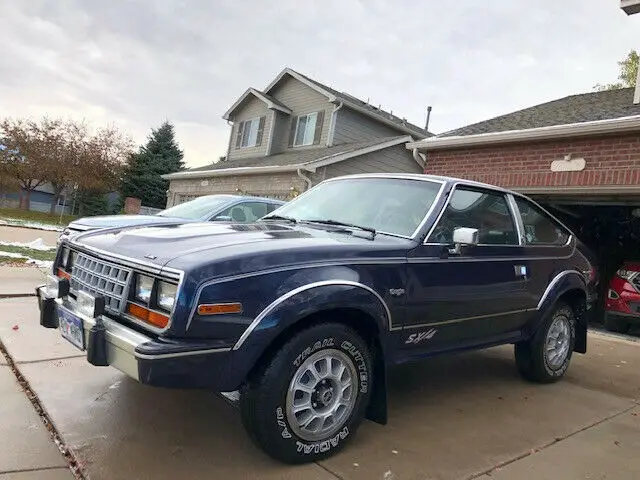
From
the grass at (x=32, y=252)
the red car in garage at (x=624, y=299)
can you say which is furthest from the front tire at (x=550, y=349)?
the grass at (x=32, y=252)

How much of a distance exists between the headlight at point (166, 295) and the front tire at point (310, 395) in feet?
1.82

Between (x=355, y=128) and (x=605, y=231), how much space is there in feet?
33.9

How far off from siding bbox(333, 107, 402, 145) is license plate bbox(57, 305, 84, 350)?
16.3 m

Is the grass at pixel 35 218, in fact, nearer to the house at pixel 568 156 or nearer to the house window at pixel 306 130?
the house window at pixel 306 130

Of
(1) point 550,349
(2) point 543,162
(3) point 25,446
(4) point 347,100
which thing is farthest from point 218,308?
(4) point 347,100

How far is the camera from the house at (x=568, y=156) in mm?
7449

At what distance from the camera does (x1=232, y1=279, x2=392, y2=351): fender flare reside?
257 centimetres

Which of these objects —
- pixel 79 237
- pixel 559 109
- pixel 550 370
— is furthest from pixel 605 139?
pixel 79 237

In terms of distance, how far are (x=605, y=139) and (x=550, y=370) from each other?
4352mm

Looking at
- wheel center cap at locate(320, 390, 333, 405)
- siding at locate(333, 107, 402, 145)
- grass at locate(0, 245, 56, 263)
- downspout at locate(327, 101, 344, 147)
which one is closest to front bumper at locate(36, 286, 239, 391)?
wheel center cap at locate(320, 390, 333, 405)

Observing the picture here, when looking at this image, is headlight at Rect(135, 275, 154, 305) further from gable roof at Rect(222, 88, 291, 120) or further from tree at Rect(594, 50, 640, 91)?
Answer: tree at Rect(594, 50, 640, 91)

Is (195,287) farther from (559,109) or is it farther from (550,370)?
(559,109)

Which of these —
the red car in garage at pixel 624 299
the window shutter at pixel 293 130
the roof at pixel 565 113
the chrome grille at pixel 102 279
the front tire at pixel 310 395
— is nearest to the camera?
the front tire at pixel 310 395

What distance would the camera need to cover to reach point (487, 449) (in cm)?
326
